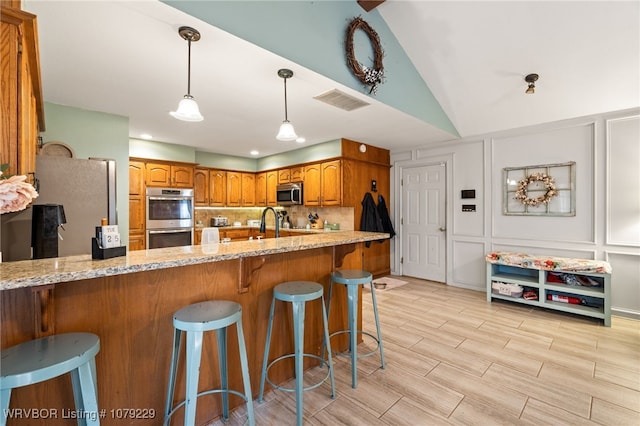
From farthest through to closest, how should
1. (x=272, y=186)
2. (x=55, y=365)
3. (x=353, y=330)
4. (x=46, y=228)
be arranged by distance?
(x=272, y=186) → (x=353, y=330) → (x=46, y=228) → (x=55, y=365)

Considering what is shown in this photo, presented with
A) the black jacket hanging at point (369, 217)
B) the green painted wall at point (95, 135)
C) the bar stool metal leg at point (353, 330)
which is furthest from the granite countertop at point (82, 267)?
the black jacket hanging at point (369, 217)

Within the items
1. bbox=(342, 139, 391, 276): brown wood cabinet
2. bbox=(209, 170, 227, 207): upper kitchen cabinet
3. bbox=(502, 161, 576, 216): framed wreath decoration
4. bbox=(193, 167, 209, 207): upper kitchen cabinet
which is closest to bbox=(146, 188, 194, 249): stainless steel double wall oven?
bbox=(193, 167, 209, 207): upper kitchen cabinet

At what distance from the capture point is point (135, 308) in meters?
1.52

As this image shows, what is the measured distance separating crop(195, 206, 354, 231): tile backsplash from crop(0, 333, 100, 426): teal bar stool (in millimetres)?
4127

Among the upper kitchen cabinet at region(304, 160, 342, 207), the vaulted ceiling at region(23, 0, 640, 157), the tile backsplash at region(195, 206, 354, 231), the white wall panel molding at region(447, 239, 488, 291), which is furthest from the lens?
the tile backsplash at region(195, 206, 354, 231)

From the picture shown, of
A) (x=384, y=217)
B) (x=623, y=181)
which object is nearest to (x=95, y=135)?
(x=384, y=217)

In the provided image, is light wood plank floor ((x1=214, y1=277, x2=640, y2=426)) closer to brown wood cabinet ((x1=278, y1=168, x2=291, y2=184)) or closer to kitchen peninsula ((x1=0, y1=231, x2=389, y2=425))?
kitchen peninsula ((x1=0, y1=231, x2=389, y2=425))

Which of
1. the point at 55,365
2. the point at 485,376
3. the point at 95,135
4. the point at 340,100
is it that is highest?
the point at 340,100

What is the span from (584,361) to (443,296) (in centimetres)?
188

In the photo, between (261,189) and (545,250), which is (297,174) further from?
(545,250)

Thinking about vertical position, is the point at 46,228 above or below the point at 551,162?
below

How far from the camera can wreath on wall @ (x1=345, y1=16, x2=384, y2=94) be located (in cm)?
257

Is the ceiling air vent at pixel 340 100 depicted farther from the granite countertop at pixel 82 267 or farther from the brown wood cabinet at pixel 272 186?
the brown wood cabinet at pixel 272 186

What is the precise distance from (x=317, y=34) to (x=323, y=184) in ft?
9.55
